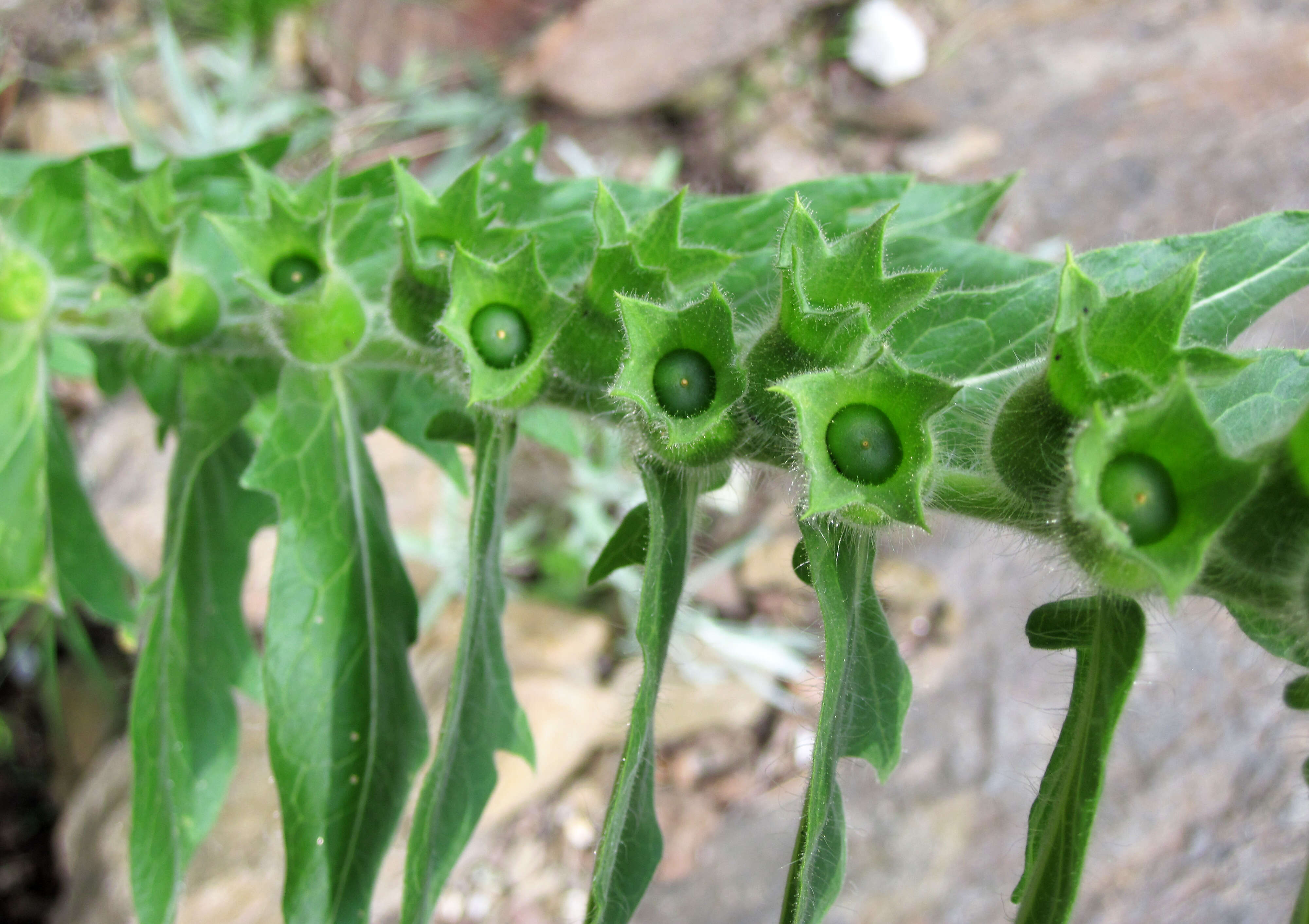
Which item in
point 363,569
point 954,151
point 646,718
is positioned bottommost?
point 646,718

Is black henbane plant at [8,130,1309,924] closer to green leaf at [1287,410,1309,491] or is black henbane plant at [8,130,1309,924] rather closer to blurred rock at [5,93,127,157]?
green leaf at [1287,410,1309,491]

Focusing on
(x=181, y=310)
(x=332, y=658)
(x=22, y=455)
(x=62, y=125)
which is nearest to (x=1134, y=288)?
(x=332, y=658)

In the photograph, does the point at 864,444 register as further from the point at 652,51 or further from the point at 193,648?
the point at 652,51

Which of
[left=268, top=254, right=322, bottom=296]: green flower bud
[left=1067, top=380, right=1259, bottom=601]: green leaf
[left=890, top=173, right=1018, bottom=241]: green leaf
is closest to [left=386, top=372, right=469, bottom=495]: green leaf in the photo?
[left=268, top=254, right=322, bottom=296]: green flower bud

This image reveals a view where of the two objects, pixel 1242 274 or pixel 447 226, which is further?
pixel 447 226

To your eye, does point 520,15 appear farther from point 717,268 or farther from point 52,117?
point 717,268

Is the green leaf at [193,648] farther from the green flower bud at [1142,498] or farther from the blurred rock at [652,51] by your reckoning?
the blurred rock at [652,51]

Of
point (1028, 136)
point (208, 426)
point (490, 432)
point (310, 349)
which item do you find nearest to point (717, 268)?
point (490, 432)
